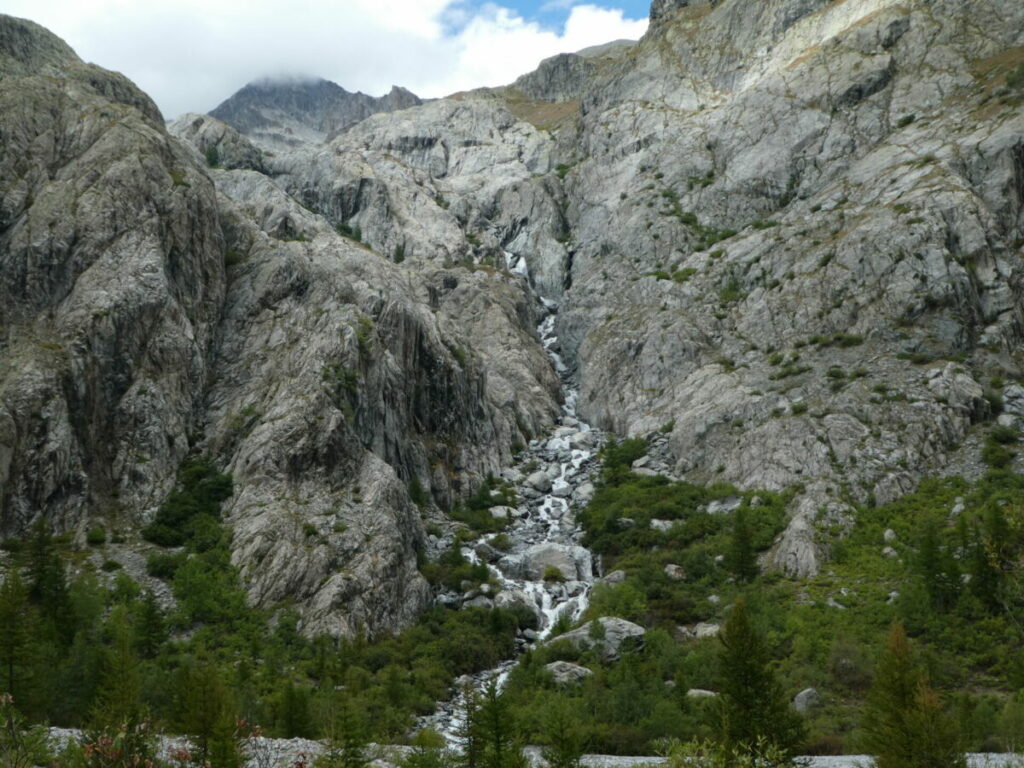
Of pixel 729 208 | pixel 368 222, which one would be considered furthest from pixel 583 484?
pixel 368 222

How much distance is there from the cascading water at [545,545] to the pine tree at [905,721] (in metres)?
21.8

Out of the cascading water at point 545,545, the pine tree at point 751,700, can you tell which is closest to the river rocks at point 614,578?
the cascading water at point 545,545

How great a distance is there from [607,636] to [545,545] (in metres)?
19.3

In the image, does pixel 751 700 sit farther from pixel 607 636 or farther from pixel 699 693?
pixel 607 636

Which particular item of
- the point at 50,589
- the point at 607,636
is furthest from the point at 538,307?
the point at 50,589

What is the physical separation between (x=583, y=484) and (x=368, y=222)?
7187 centimetres

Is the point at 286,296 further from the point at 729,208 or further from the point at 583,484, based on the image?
the point at 729,208

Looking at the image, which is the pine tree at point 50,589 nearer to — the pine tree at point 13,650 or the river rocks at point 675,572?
the pine tree at point 13,650

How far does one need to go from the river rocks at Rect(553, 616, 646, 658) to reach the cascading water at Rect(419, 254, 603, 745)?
499 centimetres

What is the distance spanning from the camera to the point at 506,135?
166250 mm

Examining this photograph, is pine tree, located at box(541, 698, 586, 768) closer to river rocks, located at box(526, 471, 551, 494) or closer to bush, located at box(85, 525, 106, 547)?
bush, located at box(85, 525, 106, 547)

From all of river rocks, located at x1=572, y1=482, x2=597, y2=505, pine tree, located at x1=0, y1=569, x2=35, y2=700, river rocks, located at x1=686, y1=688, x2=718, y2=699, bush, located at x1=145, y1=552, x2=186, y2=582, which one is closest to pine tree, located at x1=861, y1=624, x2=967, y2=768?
river rocks, located at x1=686, y1=688, x2=718, y2=699

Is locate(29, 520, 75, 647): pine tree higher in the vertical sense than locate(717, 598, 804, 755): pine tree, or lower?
higher

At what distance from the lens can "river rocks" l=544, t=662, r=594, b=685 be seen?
150 ft
